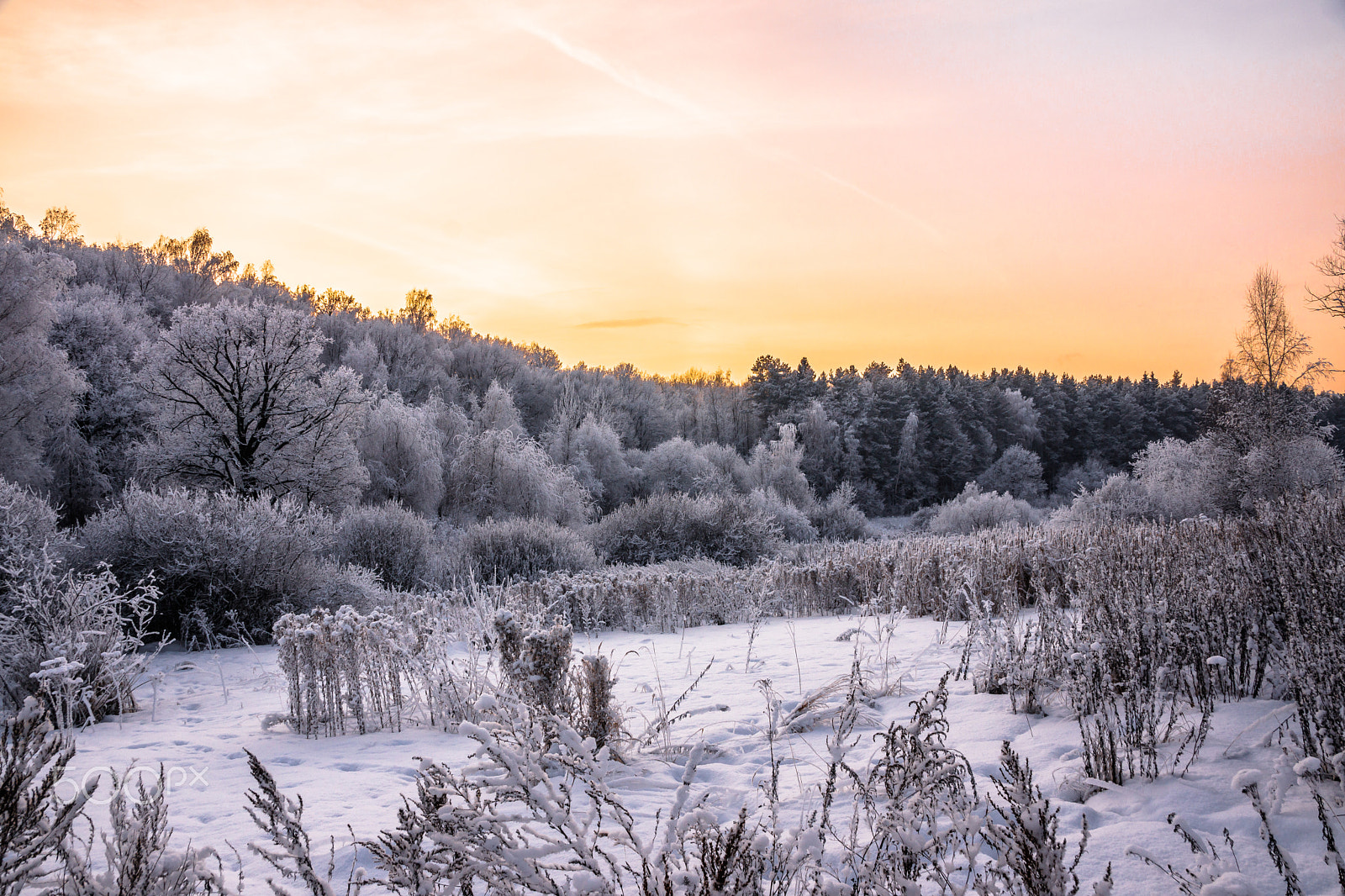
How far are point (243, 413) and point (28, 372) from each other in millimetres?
4206

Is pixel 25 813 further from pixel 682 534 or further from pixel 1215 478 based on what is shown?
pixel 1215 478

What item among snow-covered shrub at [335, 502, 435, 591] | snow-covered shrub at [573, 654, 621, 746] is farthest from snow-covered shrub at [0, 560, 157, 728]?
snow-covered shrub at [335, 502, 435, 591]

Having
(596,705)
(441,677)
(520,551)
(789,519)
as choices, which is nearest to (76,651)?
(441,677)

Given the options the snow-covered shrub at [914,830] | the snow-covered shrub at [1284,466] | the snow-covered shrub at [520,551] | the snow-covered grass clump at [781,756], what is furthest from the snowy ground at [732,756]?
the snow-covered shrub at [1284,466]

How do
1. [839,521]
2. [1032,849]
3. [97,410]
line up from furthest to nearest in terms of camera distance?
[839,521] < [97,410] < [1032,849]

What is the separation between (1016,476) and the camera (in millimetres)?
43969

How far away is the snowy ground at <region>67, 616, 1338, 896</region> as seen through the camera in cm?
261

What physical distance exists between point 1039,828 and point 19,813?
2.35 m

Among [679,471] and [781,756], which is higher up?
[679,471]

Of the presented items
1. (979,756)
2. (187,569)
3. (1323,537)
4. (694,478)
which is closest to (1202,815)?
(979,756)

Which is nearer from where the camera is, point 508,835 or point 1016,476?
point 508,835

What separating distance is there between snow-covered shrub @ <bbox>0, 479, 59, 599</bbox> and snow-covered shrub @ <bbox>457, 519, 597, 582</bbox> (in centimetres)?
698

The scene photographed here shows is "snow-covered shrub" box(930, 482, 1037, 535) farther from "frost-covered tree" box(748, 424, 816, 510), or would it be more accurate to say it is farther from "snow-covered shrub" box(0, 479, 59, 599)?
"snow-covered shrub" box(0, 479, 59, 599)

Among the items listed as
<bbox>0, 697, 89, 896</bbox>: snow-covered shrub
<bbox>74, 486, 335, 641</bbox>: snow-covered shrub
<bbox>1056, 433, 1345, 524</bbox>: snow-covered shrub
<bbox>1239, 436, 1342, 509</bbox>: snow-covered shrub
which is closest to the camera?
<bbox>0, 697, 89, 896</bbox>: snow-covered shrub
